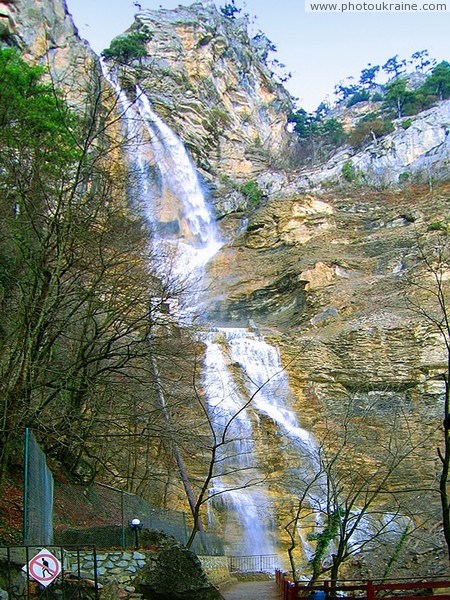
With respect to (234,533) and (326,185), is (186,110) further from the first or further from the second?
(234,533)

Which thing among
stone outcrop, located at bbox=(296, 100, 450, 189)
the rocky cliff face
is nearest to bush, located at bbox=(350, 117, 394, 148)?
stone outcrop, located at bbox=(296, 100, 450, 189)

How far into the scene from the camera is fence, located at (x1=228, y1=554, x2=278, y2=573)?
2072 centimetres

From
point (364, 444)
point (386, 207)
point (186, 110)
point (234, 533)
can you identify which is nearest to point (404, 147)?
point (386, 207)

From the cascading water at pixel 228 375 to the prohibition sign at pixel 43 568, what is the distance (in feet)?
17.1

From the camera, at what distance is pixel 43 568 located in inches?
218

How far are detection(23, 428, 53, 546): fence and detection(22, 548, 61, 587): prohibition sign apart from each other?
0.91 metres

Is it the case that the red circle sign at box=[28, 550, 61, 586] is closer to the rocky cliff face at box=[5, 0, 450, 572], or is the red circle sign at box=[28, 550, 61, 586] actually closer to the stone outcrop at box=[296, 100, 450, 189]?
the rocky cliff face at box=[5, 0, 450, 572]

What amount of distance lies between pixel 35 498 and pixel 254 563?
51.4 feet

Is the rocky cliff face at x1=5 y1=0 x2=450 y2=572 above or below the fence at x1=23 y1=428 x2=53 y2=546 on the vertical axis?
above

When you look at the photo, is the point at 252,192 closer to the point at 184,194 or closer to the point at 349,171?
the point at 184,194

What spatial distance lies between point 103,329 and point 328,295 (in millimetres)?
24126

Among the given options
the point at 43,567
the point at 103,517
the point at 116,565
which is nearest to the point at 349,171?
the point at 103,517

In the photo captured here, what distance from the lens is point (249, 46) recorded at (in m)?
67.9

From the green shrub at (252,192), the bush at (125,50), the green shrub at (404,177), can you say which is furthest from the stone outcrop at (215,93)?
the green shrub at (404,177)
